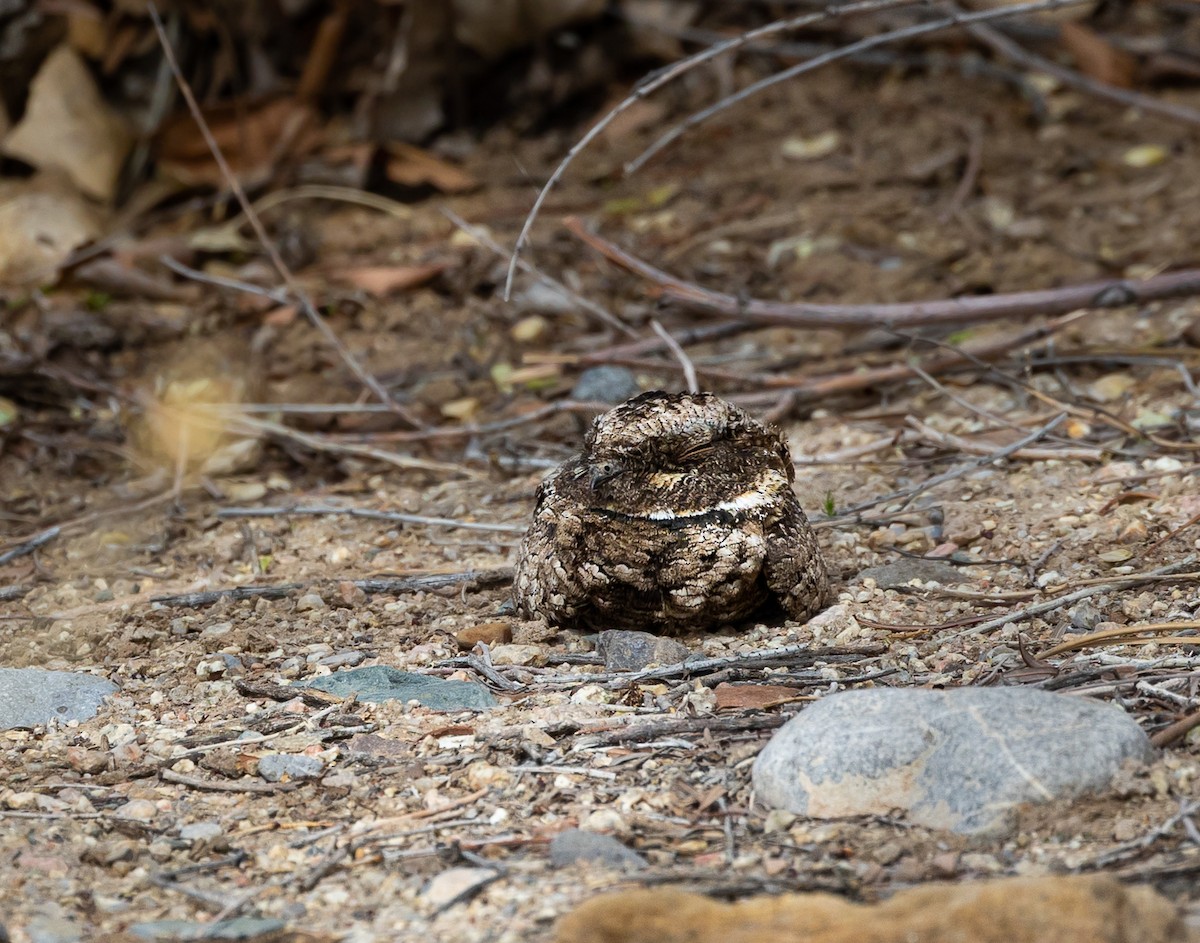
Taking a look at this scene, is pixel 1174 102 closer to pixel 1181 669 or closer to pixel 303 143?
pixel 303 143

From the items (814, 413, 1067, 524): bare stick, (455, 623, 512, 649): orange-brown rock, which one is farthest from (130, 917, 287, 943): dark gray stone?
(814, 413, 1067, 524): bare stick

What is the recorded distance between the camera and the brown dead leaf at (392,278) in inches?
265

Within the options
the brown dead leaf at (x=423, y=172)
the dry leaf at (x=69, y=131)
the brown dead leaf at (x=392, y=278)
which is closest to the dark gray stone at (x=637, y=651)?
the brown dead leaf at (x=392, y=278)

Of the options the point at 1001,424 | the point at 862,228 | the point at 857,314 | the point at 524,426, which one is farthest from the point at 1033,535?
the point at 862,228

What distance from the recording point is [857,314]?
552cm

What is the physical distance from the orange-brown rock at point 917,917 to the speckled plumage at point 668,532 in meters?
1.40

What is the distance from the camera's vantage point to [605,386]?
5.61 m

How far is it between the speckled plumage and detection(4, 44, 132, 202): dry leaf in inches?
190

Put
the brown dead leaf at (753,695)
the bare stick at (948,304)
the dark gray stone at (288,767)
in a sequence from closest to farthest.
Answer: the dark gray stone at (288,767), the brown dead leaf at (753,695), the bare stick at (948,304)

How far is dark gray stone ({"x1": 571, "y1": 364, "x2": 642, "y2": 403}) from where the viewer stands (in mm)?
5570

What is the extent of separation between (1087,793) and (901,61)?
19.8 feet

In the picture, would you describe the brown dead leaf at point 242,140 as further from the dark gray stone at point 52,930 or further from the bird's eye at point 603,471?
the dark gray stone at point 52,930

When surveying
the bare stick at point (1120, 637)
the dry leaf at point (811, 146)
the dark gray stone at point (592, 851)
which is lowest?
the bare stick at point (1120, 637)

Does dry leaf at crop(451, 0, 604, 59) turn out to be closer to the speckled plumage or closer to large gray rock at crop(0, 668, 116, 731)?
the speckled plumage
